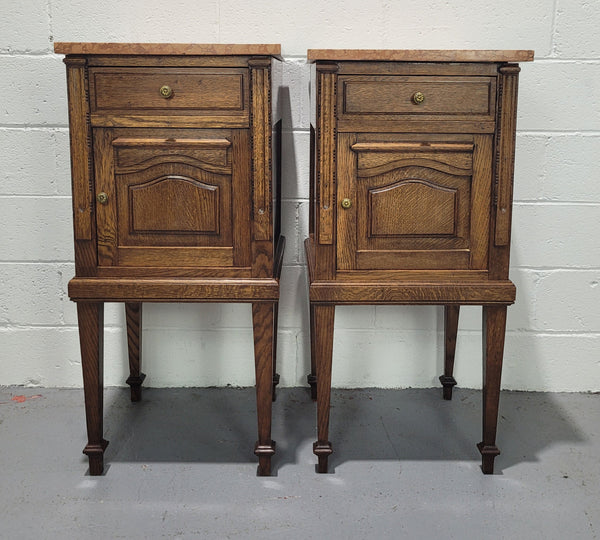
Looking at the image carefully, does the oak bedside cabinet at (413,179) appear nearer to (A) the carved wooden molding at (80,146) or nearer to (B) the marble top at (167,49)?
(B) the marble top at (167,49)

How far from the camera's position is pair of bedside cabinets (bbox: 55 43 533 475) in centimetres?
188

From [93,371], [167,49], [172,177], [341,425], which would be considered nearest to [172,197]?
[172,177]

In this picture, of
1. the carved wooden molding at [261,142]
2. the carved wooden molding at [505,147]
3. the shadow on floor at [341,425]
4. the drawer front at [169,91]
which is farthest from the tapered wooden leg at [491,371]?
the drawer front at [169,91]

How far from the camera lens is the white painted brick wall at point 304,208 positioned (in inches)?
97.5

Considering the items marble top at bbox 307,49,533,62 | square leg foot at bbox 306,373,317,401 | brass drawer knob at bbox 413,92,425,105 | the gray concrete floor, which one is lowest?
the gray concrete floor

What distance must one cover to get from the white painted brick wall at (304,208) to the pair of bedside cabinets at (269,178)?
665 millimetres

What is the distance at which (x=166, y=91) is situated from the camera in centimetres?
187

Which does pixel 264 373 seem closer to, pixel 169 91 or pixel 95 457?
pixel 95 457

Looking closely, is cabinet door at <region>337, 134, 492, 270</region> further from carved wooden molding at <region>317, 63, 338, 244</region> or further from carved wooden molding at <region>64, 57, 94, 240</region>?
carved wooden molding at <region>64, 57, 94, 240</region>

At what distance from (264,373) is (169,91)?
80 centimetres

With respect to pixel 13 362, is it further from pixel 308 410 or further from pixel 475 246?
pixel 475 246

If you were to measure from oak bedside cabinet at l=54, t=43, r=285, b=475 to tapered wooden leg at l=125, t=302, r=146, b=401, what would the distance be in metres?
0.55

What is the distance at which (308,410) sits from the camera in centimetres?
254

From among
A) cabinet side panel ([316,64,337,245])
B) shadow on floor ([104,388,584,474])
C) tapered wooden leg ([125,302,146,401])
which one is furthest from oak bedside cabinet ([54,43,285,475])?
tapered wooden leg ([125,302,146,401])
